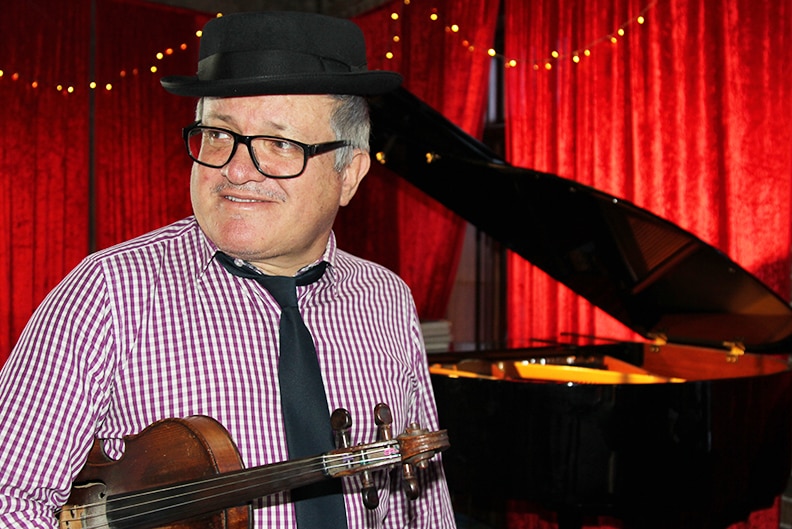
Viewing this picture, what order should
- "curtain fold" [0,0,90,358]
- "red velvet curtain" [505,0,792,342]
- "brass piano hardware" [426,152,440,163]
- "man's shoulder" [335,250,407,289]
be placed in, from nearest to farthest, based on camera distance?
"man's shoulder" [335,250,407,289], "brass piano hardware" [426,152,440,163], "red velvet curtain" [505,0,792,342], "curtain fold" [0,0,90,358]

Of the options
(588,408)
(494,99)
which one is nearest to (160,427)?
(588,408)

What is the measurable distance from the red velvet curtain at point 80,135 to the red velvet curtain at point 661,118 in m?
2.75

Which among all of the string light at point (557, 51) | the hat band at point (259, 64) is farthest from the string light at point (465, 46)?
the hat band at point (259, 64)

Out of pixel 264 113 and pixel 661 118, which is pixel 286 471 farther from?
pixel 661 118

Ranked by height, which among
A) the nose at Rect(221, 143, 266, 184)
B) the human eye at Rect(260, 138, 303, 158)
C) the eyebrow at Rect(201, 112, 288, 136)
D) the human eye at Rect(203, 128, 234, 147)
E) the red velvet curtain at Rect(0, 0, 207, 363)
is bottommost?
the nose at Rect(221, 143, 266, 184)

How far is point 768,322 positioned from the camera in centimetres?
304

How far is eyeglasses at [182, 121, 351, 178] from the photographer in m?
1.28

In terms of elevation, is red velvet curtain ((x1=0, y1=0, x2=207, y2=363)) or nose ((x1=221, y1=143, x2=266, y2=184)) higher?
red velvet curtain ((x1=0, y1=0, x2=207, y2=363))

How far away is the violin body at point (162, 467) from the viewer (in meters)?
1.14

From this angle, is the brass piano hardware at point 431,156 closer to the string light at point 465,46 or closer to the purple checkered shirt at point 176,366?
the string light at point 465,46

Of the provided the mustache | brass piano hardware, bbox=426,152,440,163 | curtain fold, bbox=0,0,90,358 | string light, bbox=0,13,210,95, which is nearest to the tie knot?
the mustache

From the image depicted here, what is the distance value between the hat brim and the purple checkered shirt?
25cm

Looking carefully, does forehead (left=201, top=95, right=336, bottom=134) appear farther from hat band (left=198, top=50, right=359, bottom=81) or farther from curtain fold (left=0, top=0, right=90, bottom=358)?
curtain fold (left=0, top=0, right=90, bottom=358)

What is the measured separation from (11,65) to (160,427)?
210 inches
